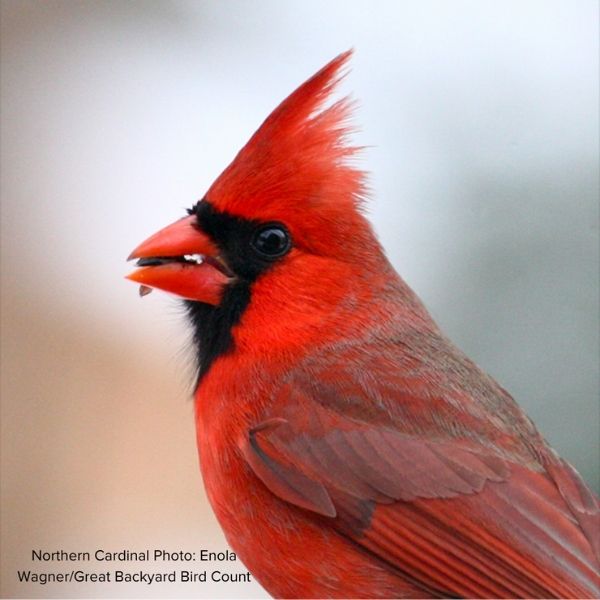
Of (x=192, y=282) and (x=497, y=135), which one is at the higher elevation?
(x=497, y=135)

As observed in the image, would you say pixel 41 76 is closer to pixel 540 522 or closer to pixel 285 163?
pixel 285 163

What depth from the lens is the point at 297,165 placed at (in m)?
1.68

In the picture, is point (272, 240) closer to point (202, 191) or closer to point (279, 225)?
point (279, 225)

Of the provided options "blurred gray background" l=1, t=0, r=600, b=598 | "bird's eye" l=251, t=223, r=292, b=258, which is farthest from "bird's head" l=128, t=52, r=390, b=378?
"blurred gray background" l=1, t=0, r=600, b=598

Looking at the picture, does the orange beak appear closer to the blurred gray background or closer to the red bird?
the red bird

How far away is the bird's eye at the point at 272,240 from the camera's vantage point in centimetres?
168

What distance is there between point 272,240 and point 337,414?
0.29 m

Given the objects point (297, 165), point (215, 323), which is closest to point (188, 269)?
point (215, 323)

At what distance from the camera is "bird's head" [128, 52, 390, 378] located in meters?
1.68

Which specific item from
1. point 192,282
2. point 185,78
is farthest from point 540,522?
point 185,78

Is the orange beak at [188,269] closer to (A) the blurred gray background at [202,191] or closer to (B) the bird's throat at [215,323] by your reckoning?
(B) the bird's throat at [215,323]

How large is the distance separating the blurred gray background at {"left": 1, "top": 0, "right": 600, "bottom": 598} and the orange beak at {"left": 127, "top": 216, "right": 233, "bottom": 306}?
0.29m

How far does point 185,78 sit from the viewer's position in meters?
2.16

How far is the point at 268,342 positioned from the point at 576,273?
0.77 metres
